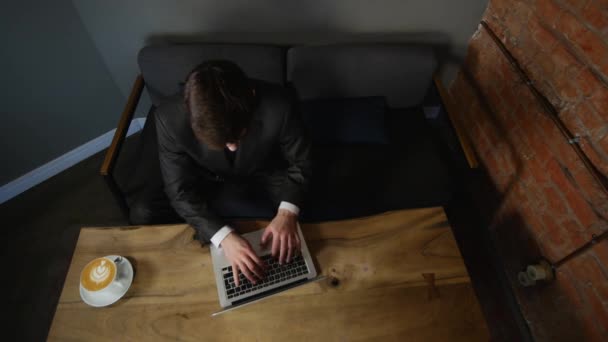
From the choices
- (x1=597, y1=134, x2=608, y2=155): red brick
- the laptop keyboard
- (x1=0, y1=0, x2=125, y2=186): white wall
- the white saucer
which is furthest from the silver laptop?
(x1=0, y1=0, x2=125, y2=186): white wall

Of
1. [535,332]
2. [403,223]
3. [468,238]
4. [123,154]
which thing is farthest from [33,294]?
[535,332]

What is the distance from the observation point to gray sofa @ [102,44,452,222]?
5.61 ft

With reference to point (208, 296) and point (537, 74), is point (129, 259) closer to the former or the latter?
point (208, 296)

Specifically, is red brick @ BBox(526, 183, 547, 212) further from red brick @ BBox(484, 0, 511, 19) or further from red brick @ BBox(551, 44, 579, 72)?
red brick @ BBox(484, 0, 511, 19)

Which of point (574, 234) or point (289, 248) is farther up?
point (289, 248)

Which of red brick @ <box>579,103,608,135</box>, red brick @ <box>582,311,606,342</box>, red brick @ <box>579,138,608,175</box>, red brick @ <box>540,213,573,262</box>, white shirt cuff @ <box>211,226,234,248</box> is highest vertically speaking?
white shirt cuff @ <box>211,226,234,248</box>

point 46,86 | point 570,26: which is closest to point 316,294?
point 570,26

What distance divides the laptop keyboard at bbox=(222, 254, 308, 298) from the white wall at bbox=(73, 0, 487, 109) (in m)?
1.42

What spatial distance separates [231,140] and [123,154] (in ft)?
5.63

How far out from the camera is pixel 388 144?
195 cm

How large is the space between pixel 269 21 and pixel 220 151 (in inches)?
39.5

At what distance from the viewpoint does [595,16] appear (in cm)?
128

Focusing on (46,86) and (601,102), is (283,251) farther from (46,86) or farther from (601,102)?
(46,86)

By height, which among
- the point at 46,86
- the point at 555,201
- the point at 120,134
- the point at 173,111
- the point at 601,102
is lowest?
the point at 555,201
